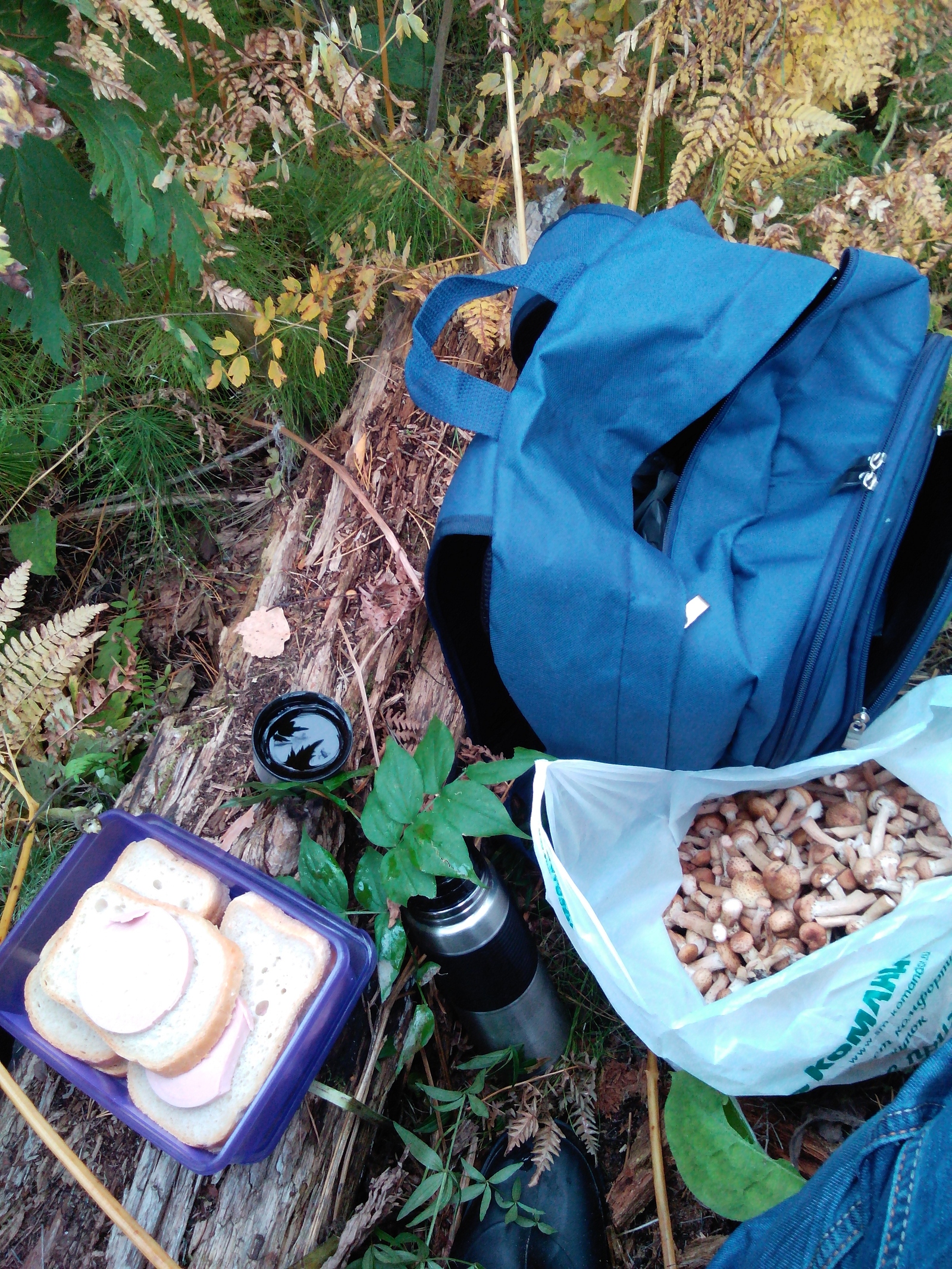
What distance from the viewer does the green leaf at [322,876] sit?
1062mm

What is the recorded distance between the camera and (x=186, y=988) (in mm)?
900

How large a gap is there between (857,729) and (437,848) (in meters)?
0.68

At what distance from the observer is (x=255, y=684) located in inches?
49.3

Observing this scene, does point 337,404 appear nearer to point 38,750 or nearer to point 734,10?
point 38,750

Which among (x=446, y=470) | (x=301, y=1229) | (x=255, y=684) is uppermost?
(x=446, y=470)

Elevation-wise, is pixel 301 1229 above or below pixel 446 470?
below

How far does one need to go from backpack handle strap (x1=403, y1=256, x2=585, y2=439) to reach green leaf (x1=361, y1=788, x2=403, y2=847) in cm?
52

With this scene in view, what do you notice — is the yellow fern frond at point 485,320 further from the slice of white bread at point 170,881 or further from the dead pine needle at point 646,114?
the slice of white bread at point 170,881

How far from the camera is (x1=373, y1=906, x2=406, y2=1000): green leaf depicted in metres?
1.05

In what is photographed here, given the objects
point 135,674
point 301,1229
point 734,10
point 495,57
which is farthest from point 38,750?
point 495,57

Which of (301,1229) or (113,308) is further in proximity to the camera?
(113,308)

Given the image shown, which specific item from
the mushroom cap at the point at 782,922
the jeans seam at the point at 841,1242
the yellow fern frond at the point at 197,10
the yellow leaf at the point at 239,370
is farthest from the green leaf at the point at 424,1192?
the yellow fern frond at the point at 197,10

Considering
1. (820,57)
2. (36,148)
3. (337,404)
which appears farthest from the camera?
(337,404)

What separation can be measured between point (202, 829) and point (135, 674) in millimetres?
468
